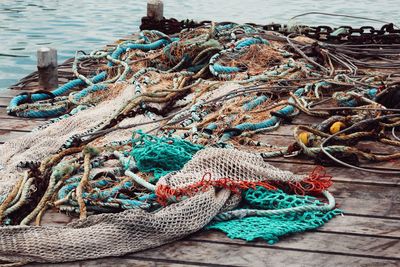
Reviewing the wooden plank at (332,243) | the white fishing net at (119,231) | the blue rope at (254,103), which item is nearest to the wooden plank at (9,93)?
the blue rope at (254,103)

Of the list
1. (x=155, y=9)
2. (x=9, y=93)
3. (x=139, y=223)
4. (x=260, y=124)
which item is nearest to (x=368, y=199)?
(x=139, y=223)

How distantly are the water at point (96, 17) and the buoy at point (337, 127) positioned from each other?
7013mm

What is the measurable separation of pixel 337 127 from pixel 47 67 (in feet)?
8.89

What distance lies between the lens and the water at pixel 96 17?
13875mm

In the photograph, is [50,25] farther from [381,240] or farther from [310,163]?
[381,240]

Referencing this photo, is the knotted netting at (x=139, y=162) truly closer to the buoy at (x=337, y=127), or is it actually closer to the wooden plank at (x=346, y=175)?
the wooden plank at (x=346, y=175)

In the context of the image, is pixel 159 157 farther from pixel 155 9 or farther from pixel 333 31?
pixel 155 9

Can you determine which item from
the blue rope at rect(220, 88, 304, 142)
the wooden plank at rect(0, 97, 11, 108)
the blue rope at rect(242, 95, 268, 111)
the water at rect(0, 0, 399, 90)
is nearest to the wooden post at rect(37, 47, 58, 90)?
the wooden plank at rect(0, 97, 11, 108)

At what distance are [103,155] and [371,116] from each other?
181 centimetres

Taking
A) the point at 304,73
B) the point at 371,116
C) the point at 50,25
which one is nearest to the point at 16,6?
the point at 50,25

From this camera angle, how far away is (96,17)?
18.5 meters

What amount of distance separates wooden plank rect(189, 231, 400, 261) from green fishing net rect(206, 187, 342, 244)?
3cm

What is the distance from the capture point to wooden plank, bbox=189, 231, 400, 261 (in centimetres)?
311

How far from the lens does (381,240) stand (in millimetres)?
3219
